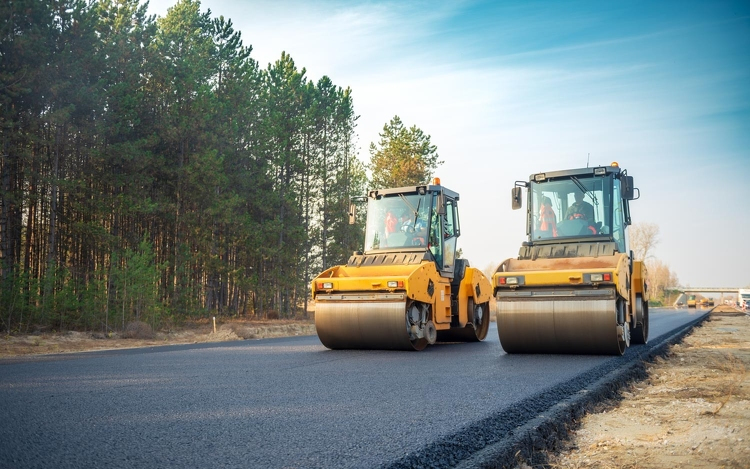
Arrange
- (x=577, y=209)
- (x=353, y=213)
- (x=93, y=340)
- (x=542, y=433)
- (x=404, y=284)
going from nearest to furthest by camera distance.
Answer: (x=542, y=433), (x=404, y=284), (x=577, y=209), (x=353, y=213), (x=93, y=340)

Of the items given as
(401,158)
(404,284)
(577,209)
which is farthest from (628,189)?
(401,158)

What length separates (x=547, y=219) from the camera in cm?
1071

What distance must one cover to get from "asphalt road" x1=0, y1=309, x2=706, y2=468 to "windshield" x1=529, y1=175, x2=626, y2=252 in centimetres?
226

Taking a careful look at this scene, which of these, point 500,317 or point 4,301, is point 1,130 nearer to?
point 4,301

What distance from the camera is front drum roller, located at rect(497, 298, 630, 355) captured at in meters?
8.98

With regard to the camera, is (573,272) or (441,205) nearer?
(573,272)

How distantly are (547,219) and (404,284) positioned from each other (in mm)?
2776

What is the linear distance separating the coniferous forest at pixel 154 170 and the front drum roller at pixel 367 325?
11361mm

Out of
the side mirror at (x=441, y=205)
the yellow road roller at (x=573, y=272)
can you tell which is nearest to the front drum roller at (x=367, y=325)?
the yellow road roller at (x=573, y=272)

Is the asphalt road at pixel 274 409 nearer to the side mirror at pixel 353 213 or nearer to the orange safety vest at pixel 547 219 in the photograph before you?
the orange safety vest at pixel 547 219

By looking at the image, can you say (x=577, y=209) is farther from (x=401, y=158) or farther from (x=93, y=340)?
(x=401, y=158)

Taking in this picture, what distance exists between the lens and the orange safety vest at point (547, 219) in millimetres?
10625

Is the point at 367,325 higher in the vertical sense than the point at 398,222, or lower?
lower

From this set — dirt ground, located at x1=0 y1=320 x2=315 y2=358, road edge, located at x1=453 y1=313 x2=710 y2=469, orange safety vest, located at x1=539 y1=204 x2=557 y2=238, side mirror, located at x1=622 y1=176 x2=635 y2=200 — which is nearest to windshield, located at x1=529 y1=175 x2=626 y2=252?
orange safety vest, located at x1=539 y1=204 x2=557 y2=238
